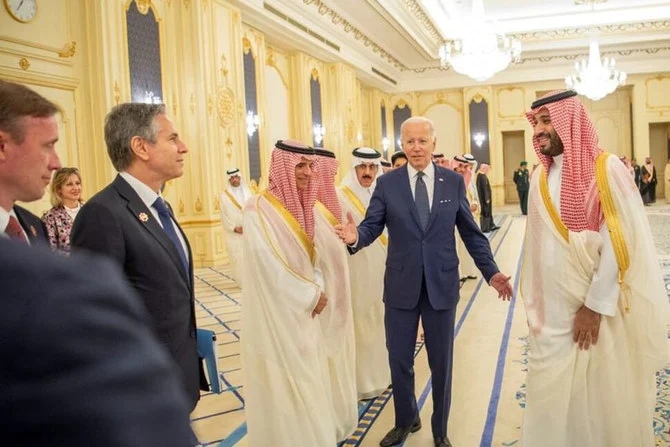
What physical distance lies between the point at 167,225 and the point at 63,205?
227 cm

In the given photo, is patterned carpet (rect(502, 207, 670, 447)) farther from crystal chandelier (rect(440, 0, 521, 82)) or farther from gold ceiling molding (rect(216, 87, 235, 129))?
gold ceiling molding (rect(216, 87, 235, 129))

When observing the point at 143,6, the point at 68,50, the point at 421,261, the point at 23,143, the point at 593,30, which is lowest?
the point at 421,261

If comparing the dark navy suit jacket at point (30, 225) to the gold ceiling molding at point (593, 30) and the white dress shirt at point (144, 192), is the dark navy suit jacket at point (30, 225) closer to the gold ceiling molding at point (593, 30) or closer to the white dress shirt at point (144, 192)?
the white dress shirt at point (144, 192)

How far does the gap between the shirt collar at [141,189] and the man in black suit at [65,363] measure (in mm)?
1415

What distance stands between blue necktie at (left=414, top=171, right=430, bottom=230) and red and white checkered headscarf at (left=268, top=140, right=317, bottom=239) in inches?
21.0

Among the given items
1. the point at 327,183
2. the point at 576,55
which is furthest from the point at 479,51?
the point at 576,55

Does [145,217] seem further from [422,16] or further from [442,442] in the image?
[422,16]

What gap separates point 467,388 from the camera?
3.71 meters

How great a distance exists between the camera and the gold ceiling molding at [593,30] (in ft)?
49.8

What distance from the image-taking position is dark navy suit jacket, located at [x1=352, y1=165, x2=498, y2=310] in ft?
9.41

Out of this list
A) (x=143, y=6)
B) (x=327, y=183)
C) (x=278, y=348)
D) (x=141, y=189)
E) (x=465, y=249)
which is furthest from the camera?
(x=143, y=6)

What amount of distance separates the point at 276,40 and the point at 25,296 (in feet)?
37.3

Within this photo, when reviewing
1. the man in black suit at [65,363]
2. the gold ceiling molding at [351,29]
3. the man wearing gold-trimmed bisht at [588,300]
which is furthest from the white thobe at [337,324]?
the gold ceiling molding at [351,29]

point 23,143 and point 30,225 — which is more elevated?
point 23,143
